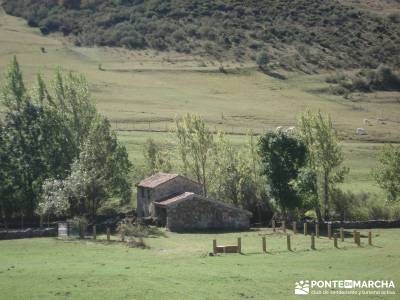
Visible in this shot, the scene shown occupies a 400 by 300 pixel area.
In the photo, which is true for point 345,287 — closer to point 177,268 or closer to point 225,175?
point 177,268

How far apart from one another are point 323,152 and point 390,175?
22.3 feet

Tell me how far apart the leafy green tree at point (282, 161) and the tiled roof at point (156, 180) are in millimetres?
8977

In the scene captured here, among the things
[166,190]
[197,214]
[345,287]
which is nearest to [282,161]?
[197,214]

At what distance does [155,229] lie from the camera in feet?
185

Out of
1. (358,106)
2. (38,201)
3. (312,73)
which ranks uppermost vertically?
(312,73)

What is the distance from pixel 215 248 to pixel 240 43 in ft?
509

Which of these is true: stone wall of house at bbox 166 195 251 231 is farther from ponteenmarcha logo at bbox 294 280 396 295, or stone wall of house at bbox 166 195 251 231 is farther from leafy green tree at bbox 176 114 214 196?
ponteenmarcha logo at bbox 294 280 396 295

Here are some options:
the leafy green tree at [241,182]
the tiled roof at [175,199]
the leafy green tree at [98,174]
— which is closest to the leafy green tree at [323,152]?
the leafy green tree at [241,182]

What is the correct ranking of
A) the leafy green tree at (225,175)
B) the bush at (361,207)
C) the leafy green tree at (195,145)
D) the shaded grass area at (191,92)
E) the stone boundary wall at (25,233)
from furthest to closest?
1. the shaded grass area at (191,92)
2. the leafy green tree at (195,145)
3. the leafy green tree at (225,175)
4. the bush at (361,207)
5. the stone boundary wall at (25,233)

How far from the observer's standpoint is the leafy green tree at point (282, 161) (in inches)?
2407

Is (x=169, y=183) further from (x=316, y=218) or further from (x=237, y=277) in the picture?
(x=237, y=277)

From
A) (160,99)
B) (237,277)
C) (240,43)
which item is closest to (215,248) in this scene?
(237,277)

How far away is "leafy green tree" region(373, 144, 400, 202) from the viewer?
Answer: 207ft

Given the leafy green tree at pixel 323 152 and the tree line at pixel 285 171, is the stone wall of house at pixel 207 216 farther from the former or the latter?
the leafy green tree at pixel 323 152
